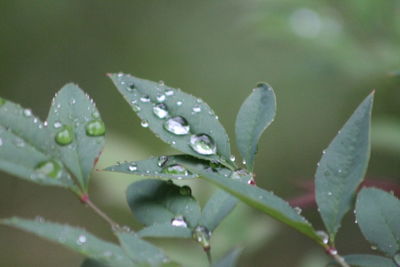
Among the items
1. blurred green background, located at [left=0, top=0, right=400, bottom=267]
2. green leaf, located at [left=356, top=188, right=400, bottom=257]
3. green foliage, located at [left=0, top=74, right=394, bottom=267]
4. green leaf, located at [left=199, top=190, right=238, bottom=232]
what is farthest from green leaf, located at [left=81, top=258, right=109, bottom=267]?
blurred green background, located at [left=0, top=0, right=400, bottom=267]

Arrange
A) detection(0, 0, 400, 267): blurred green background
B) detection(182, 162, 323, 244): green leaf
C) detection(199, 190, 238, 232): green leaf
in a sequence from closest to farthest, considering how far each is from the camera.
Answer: detection(182, 162, 323, 244): green leaf → detection(199, 190, 238, 232): green leaf → detection(0, 0, 400, 267): blurred green background

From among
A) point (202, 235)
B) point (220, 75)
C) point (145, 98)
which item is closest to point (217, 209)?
point (202, 235)

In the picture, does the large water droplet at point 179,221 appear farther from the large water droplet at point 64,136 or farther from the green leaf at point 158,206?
the large water droplet at point 64,136

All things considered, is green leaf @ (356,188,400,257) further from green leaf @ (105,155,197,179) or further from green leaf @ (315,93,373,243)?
green leaf @ (105,155,197,179)

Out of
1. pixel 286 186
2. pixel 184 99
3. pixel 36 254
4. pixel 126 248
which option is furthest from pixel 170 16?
pixel 126 248

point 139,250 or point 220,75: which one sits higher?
point 139,250

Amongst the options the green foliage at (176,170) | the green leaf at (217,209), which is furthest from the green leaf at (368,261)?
the green leaf at (217,209)

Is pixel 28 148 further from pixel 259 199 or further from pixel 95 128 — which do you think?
pixel 259 199

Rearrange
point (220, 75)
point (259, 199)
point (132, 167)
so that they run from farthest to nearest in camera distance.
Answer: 1. point (220, 75)
2. point (132, 167)
3. point (259, 199)
